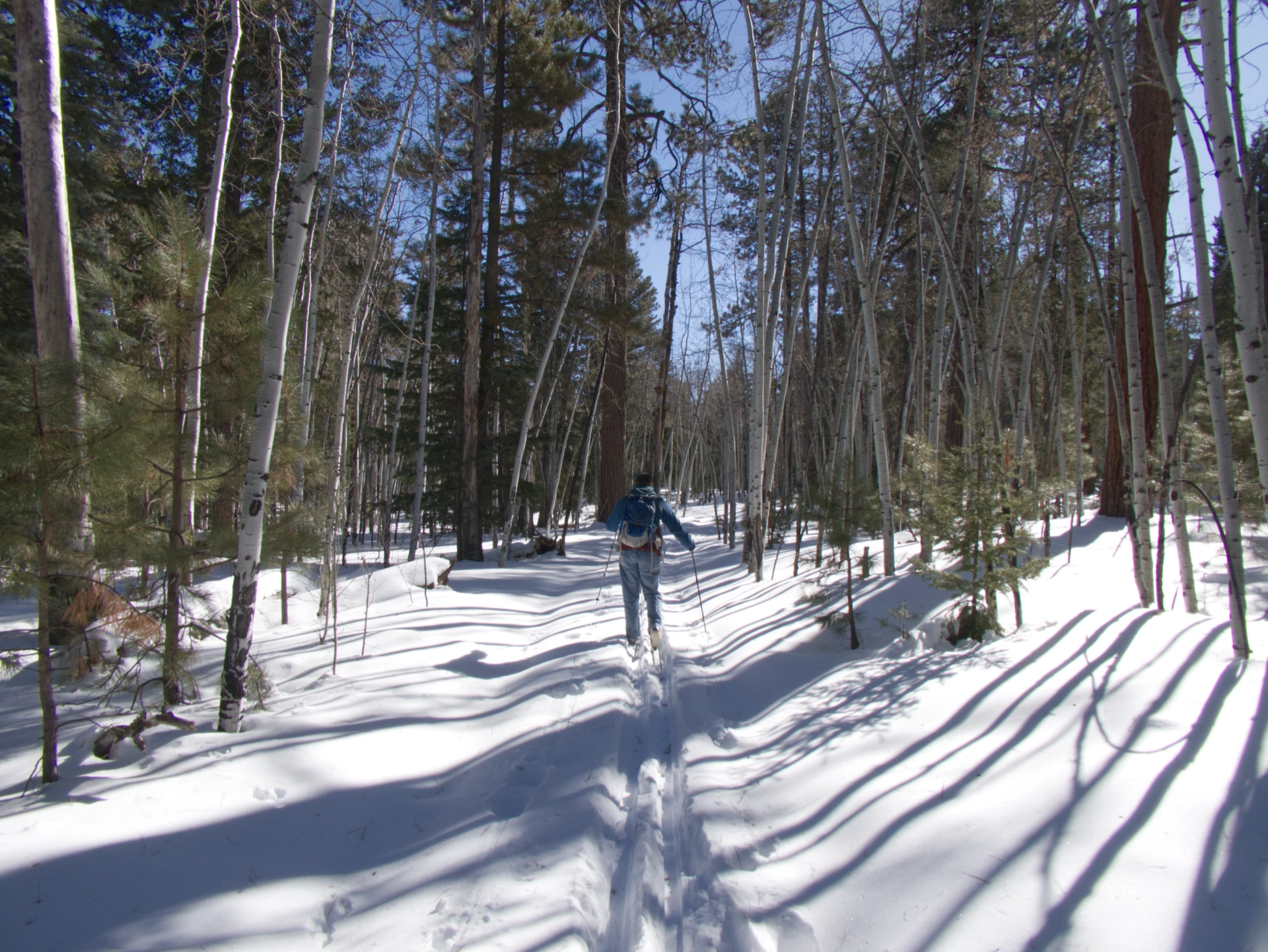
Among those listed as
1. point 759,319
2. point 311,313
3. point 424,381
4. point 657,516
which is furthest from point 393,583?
point 759,319

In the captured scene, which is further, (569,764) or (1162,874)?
(569,764)

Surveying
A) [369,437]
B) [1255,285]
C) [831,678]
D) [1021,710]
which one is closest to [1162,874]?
[1021,710]

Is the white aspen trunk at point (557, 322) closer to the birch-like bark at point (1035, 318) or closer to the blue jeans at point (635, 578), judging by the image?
the blue jeans at point (635, 578)

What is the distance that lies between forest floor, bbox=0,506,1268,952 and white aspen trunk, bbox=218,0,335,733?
0.39 metres

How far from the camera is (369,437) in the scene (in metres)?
12.9

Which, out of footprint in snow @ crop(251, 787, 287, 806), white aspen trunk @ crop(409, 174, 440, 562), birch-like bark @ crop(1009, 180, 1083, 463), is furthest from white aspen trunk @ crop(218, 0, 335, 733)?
white aspen trunk @ crop(409, 174, 440, 562)

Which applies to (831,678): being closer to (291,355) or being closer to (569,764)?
(569,764)

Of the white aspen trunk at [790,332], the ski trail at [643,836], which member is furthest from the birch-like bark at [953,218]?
the ski trail at [643,836]

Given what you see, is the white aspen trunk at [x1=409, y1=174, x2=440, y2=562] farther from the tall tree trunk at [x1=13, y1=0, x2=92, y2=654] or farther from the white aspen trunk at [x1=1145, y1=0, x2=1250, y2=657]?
the white aspen trunk at [x1=1145, y1=0, x2=1250, y2=657]

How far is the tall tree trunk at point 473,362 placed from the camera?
10320mm

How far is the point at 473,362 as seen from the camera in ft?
35.1

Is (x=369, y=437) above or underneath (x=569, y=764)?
above

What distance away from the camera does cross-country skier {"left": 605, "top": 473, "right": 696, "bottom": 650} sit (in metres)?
5.63

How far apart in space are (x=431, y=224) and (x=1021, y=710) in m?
9.95
